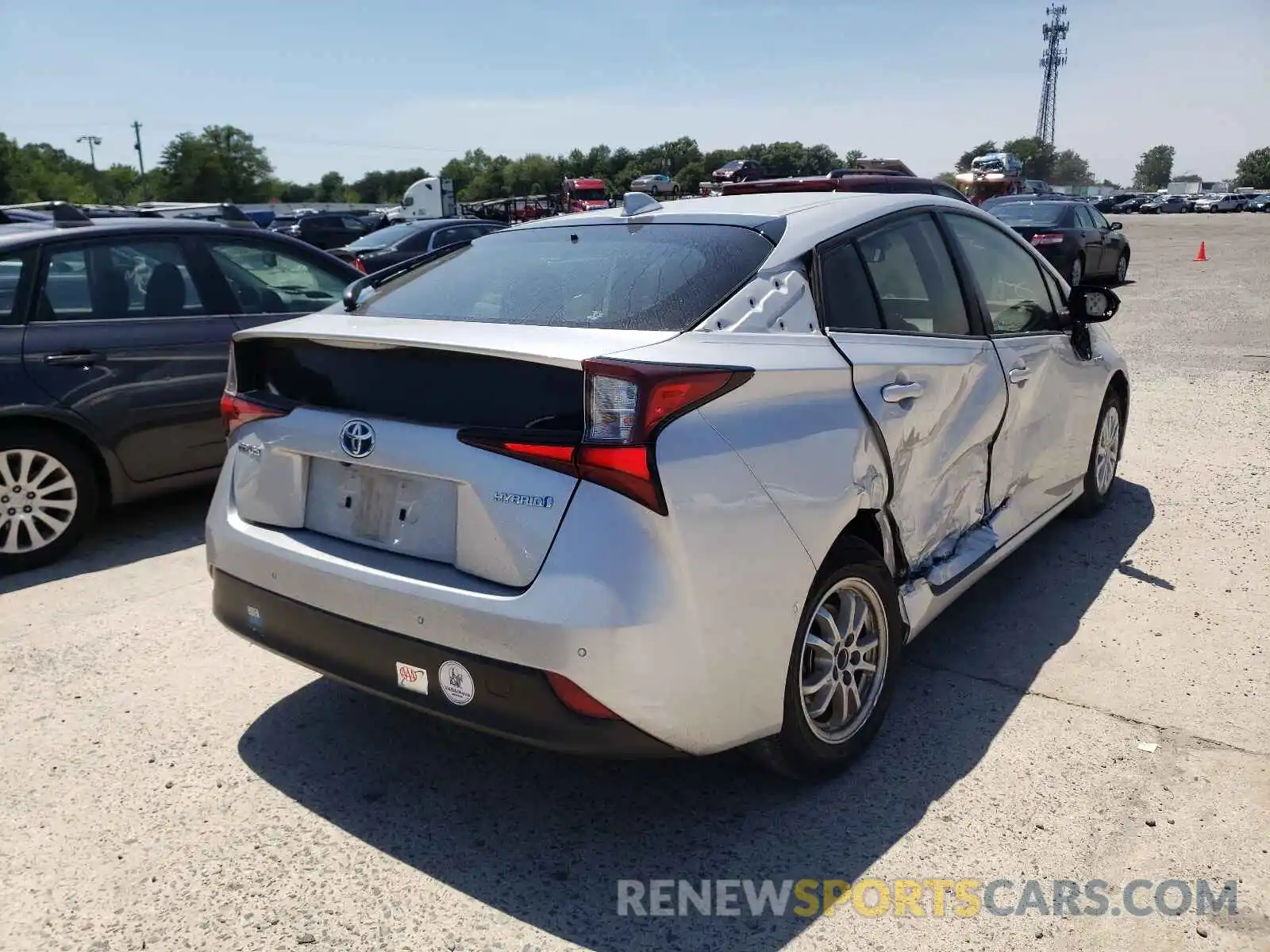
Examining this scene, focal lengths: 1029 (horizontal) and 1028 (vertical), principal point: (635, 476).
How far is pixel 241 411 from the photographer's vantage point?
311 cm

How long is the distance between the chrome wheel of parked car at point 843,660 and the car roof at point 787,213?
1.04 m

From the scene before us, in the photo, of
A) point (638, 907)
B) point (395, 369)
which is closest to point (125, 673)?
point (395, 369)

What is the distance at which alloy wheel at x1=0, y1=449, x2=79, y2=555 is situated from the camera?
4.88 m

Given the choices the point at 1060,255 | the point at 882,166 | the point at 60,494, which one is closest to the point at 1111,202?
the point at 882,166

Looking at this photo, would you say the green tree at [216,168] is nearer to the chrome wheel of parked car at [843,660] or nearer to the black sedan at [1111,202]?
the black sedan at [1111,202]

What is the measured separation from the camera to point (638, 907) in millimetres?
2545

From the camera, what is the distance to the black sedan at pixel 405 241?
13828mm

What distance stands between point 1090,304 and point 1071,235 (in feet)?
43.1

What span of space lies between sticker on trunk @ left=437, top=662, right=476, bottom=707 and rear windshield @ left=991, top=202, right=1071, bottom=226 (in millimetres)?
16295

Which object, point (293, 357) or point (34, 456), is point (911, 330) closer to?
point (293, 357)

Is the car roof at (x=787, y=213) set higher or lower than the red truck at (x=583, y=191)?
lower

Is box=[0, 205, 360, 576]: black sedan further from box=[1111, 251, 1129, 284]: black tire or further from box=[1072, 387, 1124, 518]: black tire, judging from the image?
box=[1111, 251, 1129, 284]: black tire

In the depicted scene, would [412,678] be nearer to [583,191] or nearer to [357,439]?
[357,439]

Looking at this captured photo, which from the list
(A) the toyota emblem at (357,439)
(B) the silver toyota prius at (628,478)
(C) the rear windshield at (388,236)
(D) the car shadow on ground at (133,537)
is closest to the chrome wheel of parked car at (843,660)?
(B) the silver toyota prius at (628,478)
